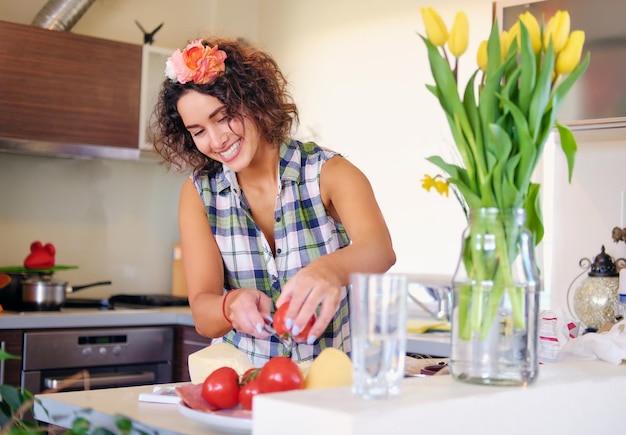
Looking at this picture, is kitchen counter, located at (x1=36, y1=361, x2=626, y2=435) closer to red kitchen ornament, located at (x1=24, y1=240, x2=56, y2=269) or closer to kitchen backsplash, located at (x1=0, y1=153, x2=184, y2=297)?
red kitchen ornament, located at (x1=24, y1=240, x2=56, y2=269)

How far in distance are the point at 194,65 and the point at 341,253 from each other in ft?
1.78

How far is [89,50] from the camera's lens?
3.77m

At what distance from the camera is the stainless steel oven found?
131 inches

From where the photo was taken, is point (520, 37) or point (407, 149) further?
point (407, 149)

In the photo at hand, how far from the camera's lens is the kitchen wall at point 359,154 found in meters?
3.42

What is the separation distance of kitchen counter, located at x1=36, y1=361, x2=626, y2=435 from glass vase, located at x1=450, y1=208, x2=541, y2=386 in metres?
0.03

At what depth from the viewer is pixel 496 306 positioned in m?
1.21

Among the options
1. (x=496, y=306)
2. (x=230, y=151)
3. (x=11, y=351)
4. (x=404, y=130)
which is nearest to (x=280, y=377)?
(x=496, y=306)

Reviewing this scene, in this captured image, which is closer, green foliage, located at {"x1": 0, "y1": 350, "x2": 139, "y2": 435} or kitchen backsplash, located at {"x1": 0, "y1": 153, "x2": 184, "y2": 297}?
green foliage, located at {"x1": 0, "y1": 350, "x2": 139, "y2": 435}

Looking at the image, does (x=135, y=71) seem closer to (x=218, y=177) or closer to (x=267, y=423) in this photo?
(x=218, y=177)

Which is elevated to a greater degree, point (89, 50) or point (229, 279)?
point (89, 50)

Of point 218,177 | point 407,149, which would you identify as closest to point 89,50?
point 407,149

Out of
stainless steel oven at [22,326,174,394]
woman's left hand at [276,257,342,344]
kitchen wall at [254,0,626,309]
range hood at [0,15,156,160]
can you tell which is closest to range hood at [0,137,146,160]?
range hood at [0,15,156,160]

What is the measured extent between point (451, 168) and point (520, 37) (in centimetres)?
20
